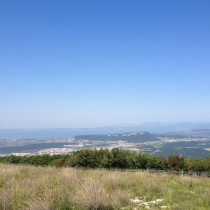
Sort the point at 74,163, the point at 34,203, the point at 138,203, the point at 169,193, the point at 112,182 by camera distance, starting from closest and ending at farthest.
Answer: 1. the point at 34,203
2. the point at 138,203
3. the point at 169,193
4. the point at 112,182
5. the point at 74,163

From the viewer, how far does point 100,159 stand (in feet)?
151

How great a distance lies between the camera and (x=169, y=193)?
8.29 meters

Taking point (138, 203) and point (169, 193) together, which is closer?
point (138, 203)

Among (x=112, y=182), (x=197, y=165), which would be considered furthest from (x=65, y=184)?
(x=197, y=165)

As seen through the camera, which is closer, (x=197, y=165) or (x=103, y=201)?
(x=103, y=201)

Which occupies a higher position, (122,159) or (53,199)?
(53,199)

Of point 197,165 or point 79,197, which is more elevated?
point 79,197

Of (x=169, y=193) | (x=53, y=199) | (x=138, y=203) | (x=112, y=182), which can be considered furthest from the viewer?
(x=112, y=182)

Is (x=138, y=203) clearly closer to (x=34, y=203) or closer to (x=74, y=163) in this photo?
(x=34, y=203)

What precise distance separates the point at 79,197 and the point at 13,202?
4.72 feet

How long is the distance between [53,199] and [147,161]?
41.7 m

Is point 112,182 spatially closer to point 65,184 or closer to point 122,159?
point 65,184

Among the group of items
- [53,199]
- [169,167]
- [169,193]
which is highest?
[53,199]

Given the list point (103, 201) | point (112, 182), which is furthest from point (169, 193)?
point (103, 201)
